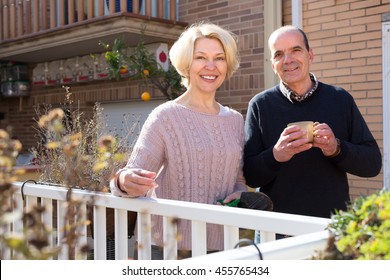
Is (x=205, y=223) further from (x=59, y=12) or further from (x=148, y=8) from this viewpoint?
(x=59, y=12)

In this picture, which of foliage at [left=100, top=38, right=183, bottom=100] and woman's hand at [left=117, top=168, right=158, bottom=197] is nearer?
woman's hand at [left=117, top=168, right=158, bottom=197]

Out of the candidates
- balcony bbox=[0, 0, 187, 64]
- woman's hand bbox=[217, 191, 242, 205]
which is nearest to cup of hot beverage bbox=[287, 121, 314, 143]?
woman's hand bbox=[217, 191, 242, 205]

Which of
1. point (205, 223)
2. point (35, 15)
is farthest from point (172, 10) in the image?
point (205, 223)

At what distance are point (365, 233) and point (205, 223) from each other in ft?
2.71

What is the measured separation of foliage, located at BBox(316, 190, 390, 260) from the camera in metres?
1.18

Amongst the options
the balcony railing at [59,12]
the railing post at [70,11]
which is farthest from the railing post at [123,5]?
the railing post at [70,11]

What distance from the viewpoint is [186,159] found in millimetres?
2393

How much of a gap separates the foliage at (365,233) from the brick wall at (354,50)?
434 cm

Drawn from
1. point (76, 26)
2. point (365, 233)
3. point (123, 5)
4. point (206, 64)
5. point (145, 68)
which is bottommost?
point (365, 233)

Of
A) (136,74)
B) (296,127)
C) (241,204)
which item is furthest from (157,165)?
(136,74)

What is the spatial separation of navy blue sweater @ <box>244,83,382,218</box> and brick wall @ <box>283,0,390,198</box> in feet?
9.51

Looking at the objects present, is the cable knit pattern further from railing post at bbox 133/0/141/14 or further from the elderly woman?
railing post at bbox 133/0/141/14

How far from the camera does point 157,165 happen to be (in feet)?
7.88

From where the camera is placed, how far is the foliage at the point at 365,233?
1.18 metres
